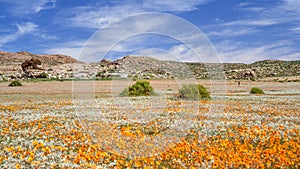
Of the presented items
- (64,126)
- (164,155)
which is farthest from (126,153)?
(64,126)

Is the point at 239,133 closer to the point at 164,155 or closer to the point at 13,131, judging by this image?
the point at 164,155

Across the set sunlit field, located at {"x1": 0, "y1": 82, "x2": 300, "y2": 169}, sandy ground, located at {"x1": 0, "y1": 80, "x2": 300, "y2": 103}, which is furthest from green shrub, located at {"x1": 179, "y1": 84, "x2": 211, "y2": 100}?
sunlit field, located at {"x1": 0, "y1": 82, "x2": 300, "y2": 169}

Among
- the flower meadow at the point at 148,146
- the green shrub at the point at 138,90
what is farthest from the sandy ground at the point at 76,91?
the flower meadow at the point at 148,146

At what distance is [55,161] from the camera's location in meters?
8.23

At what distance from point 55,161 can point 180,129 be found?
5868 millimetres

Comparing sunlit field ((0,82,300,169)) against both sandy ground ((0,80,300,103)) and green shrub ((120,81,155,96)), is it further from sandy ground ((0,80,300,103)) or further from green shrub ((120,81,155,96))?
green shrub ((120,81,155,96))

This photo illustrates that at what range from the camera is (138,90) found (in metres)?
34.4

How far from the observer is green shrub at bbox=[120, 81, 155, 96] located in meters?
34.1

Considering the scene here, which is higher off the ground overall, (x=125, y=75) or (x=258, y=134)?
(x=125, y=75)

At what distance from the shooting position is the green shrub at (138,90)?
34.1 m

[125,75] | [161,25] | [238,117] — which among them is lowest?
[238,117]

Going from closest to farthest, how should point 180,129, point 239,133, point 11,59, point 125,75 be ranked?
point 239,133 → point 180,129 → point 125,75 → point 11,59

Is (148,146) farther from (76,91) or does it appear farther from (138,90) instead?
(138,90)

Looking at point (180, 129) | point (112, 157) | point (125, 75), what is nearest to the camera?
point (112, 157)
